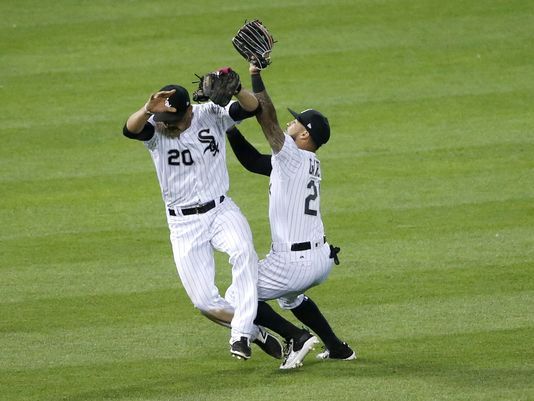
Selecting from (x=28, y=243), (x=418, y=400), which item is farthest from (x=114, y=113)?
(x=418, y=400)

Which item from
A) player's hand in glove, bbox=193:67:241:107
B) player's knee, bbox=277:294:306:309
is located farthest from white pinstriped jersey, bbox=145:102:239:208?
player's knee, bbox=277:294:306:309

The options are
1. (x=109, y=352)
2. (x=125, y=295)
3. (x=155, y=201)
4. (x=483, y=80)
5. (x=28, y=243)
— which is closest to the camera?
(x=109, y=352)

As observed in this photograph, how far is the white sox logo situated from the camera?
7359 mm

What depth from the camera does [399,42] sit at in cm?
1444

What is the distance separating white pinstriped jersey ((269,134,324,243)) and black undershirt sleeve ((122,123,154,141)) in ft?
2.48

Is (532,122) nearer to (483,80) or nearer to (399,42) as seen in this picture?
(483,80)

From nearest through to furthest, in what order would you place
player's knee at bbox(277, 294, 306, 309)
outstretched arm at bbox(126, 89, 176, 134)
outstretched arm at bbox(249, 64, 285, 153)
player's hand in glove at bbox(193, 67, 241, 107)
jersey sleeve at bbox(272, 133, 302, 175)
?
player's hand in glove at bbox(193, 67, 241, 107) < outstretched arm at bbox(126, 89, 176, 134) < outstretched arm at bbox(249, 64, 285, 153) < jersey sleeve at bbox(272, 133, 302, 175) < player's knee at bbox(277, 294, 306, 309)

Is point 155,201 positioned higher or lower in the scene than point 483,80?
lower

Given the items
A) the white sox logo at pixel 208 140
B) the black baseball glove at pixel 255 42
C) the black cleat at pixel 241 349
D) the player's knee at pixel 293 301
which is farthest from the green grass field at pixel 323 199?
the black baseball glove at pixel 255 42

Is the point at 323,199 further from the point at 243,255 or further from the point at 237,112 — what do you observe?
the point at 243,255

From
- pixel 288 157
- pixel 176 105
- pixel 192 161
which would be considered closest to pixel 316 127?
pixel 288 157

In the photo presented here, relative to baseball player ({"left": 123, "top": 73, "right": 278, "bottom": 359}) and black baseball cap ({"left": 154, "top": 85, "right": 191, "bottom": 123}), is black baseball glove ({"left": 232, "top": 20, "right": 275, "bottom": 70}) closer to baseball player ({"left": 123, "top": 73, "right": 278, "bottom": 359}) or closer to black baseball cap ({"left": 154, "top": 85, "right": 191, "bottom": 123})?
baseball player ({"left": 123, "top": 73, "right": 278, "bottom": 359})

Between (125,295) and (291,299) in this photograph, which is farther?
(125,295)

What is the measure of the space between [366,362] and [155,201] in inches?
166
